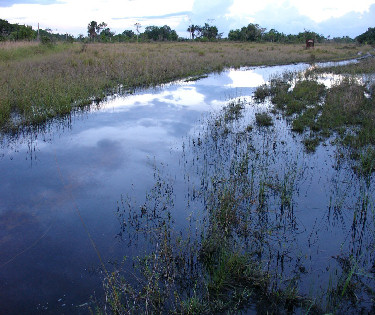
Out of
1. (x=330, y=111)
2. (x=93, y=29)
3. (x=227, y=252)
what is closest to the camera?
(x=227, y=252)

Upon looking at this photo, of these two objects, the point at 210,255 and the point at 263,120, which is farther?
the point at 263,120

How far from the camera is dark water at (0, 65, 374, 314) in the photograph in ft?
12.9

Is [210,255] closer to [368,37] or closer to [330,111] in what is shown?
[330,111]

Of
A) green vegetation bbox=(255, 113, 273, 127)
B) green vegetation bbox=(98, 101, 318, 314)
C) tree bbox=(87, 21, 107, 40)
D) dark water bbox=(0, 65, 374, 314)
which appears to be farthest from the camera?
tree bbox=(87, 21, 107, 40)

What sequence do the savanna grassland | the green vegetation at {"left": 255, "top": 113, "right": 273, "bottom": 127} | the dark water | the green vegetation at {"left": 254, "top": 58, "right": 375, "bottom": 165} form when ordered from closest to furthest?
the dark water → the green vegetation at {"left": 254, "top": 58, "right": 375, "bottom": 165} → the green vegetation at {"left": 255, "top": 113, "right": 273, "bottom": 127} → the savanna grassland

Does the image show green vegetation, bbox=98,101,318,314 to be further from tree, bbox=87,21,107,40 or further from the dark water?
tree, bbox=87,21,107,40

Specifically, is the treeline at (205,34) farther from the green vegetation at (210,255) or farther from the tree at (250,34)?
the green vegetation at (210,255)

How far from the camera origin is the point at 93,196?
231 inches

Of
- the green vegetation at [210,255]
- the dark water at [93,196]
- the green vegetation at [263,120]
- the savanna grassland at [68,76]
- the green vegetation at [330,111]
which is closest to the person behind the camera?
the green vegetation at [210,255]

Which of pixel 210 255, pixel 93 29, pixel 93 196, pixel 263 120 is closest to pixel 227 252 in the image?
pixel 210 255

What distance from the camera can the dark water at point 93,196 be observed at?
393 cm

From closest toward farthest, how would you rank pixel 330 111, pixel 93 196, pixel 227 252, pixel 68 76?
pixel 227 252 → pixel 93 196 → pixel 330 111 → pixel 68 76

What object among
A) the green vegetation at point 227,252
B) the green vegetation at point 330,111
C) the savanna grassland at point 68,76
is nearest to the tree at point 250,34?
the savanna grassland at point 68,76

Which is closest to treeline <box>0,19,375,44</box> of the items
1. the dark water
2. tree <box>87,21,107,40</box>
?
tree <box>87,21,107,40</box>
